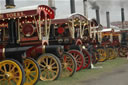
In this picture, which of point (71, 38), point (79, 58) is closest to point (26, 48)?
point (71, 38)

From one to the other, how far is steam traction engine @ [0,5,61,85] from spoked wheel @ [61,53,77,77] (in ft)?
1.60

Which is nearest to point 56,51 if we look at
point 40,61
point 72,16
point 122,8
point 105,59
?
point 40,61

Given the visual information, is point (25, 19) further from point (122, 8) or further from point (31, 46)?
point (122, 8)

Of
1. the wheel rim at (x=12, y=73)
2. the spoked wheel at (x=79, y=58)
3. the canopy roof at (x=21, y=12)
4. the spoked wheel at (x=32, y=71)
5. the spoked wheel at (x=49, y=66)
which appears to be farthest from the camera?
the spoked wheel at (x=79, y=58)

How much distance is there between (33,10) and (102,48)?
27.5ft

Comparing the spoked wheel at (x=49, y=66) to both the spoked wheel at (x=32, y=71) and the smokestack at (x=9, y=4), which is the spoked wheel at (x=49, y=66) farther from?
the smokestack at (x=9, y=4)

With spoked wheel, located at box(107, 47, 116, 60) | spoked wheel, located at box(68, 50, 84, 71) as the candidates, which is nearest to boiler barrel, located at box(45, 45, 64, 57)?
spoked wheel, located at box(68, 50, 84, 71)

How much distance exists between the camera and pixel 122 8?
25656 mm

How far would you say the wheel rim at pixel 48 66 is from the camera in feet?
20.6

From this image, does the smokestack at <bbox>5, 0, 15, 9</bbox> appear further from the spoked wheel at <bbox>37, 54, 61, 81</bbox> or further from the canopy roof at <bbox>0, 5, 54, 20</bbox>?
the spoked wheel at <bbox>37, 54, 61, 81</bbox>

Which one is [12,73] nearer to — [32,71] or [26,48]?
[32,71]

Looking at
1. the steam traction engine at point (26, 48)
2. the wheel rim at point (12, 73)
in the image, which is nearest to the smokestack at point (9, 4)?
the steam traction engine at point (26, 48)

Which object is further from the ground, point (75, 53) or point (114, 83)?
point (75, 53)

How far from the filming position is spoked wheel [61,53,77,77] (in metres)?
7.12
